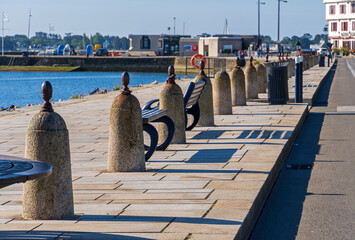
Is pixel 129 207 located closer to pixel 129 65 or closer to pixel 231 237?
pixel 231 237

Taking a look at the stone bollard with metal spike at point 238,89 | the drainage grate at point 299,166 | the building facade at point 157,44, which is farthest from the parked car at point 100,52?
the drainage grate at point 299,166

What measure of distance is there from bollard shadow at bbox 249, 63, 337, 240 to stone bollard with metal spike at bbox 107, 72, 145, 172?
5.59ft

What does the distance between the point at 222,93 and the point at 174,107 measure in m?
4.96

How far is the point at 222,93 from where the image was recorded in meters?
16.3

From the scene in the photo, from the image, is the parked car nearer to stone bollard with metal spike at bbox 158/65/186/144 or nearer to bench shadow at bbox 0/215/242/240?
stone bollard with metal spike at bbox 158/65/186/144

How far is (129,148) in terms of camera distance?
29.1 ft

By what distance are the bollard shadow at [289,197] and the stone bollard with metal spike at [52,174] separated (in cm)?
176

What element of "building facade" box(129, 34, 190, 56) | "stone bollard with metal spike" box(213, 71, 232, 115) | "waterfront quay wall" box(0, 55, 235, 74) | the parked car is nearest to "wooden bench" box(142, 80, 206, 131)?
"stone bollard with metal spike" box(213, 71, 232, 115)

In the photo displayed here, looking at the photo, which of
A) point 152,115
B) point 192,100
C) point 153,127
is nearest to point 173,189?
point 153,127

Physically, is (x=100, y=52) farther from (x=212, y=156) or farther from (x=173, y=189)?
(x=173, y=189)

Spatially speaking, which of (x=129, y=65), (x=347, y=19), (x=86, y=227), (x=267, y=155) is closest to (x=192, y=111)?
(x=267, y=155)

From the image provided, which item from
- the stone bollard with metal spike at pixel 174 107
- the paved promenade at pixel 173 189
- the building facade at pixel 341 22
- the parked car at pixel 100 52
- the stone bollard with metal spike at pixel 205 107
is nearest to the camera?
the paved promenade at pixel 173 189

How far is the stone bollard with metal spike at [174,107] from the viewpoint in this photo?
37.4 ft

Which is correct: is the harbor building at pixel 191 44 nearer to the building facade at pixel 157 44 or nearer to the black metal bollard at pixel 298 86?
the building facade at pixel 157 44
